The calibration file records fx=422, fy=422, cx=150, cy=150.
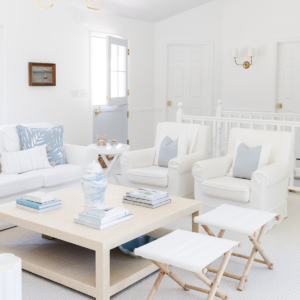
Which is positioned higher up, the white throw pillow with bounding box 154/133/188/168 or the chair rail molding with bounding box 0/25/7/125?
the chair rail molding with bounding box 0/25/7/125

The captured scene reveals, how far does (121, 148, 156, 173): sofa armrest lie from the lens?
4512 millimetres

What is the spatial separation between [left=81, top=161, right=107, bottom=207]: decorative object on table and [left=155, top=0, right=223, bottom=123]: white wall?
5178mm

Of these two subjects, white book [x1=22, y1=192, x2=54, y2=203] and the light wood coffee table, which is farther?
white book [x1=22, y1=192, x2=54, y2=203]

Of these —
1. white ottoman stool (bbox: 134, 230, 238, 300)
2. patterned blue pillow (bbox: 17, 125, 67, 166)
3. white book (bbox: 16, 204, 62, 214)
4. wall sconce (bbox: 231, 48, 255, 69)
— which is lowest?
white ottoman stool (bbox: 134, 230, 238, 300)

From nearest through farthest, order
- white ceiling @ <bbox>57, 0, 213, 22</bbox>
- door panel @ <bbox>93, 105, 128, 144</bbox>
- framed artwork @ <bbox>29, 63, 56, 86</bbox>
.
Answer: framed artwork @ <bbox>29, 63, 56, 86</bbox> < white ceiling @ <bbox>57, 0, 213, 22</bbox> < door panel @ <bbox>93, 105, 128, 144</bbox>

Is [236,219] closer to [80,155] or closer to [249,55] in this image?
[80,155]

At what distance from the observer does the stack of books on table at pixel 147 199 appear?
3.05m

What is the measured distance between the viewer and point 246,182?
3.94 metres

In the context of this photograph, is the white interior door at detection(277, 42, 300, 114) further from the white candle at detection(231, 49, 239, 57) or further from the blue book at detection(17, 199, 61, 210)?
the blue book at detection(17, 199, 61, 210)

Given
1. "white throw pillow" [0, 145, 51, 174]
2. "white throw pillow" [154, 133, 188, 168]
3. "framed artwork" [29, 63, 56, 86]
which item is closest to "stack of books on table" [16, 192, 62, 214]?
"white throw pillow" [0, 145, 51, 174]

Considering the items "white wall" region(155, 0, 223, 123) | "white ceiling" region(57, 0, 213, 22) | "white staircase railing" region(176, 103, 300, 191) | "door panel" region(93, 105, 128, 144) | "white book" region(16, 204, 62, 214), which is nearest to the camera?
"white book" region(16, 204, 62, 214)

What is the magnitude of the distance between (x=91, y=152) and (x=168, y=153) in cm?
83

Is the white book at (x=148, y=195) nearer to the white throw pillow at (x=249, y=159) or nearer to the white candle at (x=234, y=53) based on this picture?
the white throw pillow at (x=249, y=159)

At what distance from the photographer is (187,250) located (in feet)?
7.39
